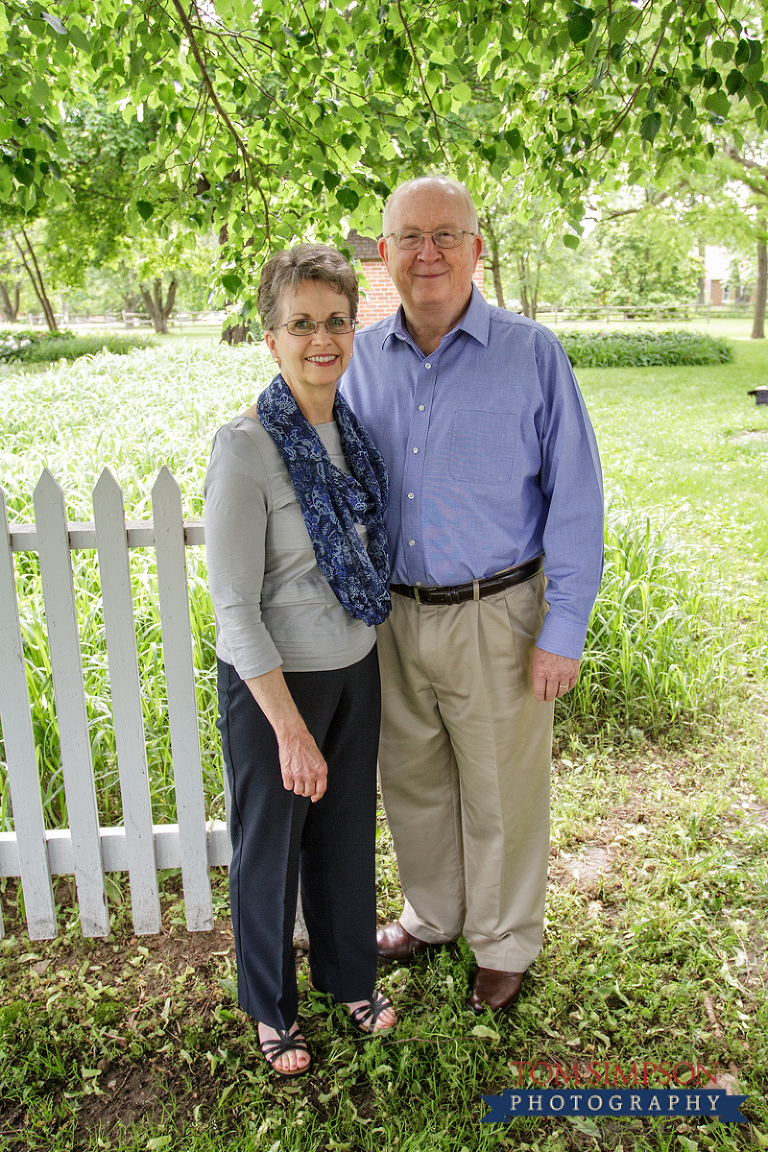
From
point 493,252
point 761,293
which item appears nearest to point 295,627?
point 493,252

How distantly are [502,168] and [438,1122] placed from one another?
10.6 ft

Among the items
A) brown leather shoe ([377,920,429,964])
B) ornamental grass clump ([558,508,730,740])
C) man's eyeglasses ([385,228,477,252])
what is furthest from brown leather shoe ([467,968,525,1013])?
man's eyeglasses ([385,228,477,252])

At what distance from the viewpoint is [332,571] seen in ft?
6.30

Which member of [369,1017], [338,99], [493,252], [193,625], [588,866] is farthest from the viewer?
[493,252]

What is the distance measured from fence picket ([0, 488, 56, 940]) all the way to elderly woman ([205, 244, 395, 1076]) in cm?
87

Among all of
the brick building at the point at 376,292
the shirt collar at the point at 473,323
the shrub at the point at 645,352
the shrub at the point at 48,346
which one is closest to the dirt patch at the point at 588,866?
the shirt collar at the point at 473,323

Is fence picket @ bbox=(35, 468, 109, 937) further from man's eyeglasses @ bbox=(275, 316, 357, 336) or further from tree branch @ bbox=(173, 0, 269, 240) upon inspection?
tree branch @ bbox=(173, 0, 269, 240)

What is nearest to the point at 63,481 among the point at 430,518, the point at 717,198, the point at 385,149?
the point at 385,149

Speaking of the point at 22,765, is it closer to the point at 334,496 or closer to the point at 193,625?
the point at 193,625

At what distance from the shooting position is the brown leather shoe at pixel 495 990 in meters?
2.45

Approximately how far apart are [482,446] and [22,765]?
1.79m

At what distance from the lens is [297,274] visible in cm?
188

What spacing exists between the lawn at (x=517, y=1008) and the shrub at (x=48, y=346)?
70.2 ft

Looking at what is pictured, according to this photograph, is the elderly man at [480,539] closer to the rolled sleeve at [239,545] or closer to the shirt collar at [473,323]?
the shirt collar at [473,323]
